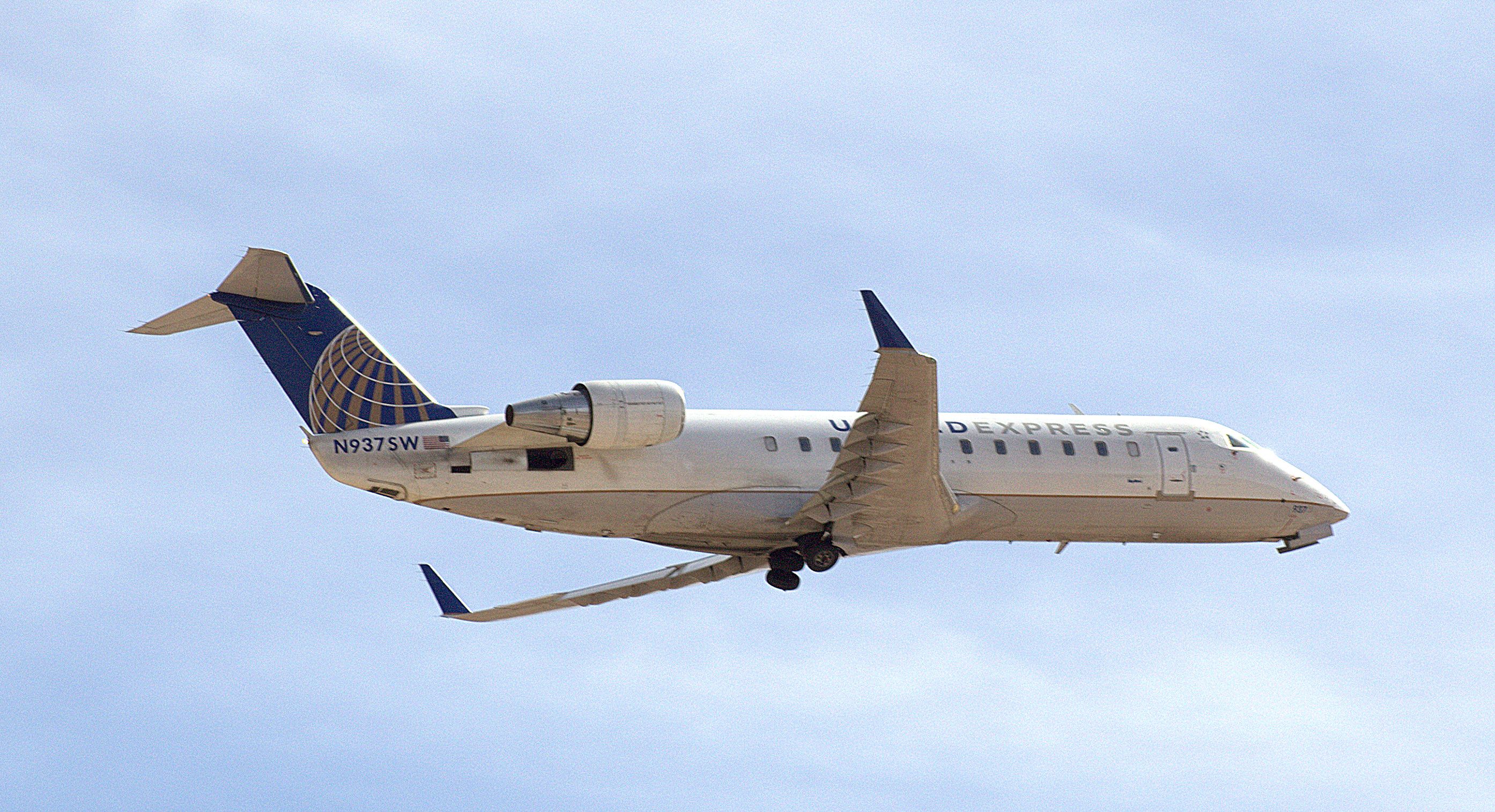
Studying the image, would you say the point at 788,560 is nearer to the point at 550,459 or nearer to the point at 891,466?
the point at 891,466

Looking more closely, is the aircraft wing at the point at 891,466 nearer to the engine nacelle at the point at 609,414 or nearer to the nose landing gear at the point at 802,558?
the nose landing gear at the point at 802,558

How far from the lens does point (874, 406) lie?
76.4 feet

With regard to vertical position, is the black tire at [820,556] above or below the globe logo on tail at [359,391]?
below

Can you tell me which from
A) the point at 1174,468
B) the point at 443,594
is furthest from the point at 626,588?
the point at 1174,468

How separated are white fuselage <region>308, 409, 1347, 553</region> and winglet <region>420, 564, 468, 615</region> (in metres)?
3.57

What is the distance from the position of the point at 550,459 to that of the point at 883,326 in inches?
215

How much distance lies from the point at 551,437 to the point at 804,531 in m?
4.28

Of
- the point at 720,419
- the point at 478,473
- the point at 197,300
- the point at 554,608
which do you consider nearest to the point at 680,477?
the point at 720,419

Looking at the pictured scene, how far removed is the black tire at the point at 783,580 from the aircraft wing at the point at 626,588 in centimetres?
123

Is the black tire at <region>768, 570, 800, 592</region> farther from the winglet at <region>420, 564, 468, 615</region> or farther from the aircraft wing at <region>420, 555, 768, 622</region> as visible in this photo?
the winglet at <region>420, 564, 468, 615</region>

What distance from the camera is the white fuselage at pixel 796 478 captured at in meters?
23.7

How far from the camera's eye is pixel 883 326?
21641mm

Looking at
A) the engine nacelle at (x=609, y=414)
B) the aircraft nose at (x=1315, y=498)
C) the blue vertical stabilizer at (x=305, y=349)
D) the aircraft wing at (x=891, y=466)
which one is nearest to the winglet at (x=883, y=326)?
the aircraft wing at (x=891, y=466)

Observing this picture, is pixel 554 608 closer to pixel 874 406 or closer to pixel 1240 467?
pixel 874 406
